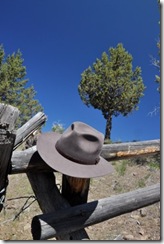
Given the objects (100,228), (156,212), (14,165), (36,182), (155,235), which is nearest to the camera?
(14,165)

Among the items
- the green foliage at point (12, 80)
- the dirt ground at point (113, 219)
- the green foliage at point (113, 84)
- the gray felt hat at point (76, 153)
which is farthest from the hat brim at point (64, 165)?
the green foliage at point (12, 80)

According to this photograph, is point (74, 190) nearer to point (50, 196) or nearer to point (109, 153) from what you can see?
point (50, 196)

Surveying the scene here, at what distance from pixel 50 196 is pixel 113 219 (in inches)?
146

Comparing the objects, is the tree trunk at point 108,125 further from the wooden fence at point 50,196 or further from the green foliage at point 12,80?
the wooden fence at point 50,196

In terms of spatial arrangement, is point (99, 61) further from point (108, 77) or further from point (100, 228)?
point (100, 228)

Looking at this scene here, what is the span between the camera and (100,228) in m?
5.09

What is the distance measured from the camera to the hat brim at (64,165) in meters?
1.89

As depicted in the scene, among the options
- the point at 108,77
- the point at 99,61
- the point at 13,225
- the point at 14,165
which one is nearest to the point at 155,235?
the point at 13,225

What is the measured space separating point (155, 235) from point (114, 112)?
1848 centimetres

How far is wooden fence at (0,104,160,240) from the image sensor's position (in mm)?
1710

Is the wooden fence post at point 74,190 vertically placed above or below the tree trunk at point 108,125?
above

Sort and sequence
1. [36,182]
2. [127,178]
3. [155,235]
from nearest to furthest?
[36,182], [155,235], [127,178]

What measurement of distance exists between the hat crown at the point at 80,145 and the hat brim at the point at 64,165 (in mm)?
40

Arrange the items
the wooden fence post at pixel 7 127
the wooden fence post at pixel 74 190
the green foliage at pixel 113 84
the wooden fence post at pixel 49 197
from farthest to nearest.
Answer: the green foliage at pixel 113 84
the wooden fence post at pixel 74 190
the wooden fence post at pixel 49 197
the wooden fence post at pixel 7 127
